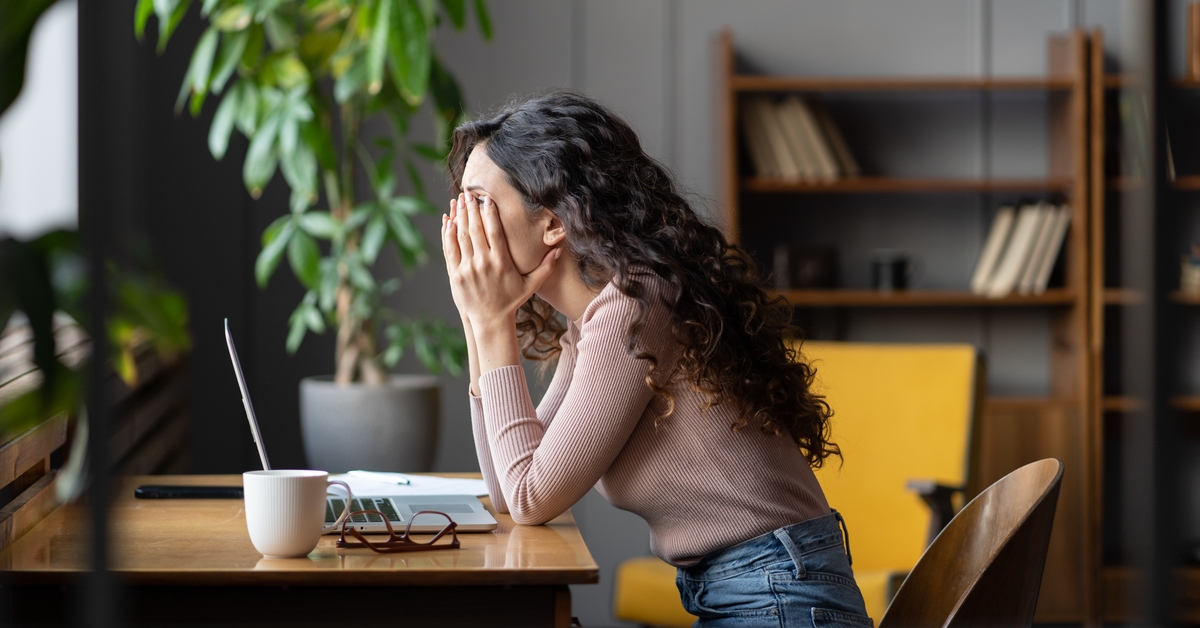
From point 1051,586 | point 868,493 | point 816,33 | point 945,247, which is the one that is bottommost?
point 1051,586

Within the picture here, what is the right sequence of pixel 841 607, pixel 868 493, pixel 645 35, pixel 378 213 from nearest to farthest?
pixel 841 607 → pixel 868 493 → pixel 378 213 → pixel 645 35

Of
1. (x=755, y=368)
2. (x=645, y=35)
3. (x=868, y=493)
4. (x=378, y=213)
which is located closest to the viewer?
(x=755, y=368)

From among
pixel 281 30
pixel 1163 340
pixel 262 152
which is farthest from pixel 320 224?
pixel 1163 340

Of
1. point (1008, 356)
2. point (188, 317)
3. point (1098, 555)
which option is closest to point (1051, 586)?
point (1098, 555)

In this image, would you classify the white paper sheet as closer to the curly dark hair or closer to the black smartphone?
the black smartphone

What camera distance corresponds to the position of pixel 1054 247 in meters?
2.83

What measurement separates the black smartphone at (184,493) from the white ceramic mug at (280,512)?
35cm

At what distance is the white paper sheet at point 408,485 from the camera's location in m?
1.30

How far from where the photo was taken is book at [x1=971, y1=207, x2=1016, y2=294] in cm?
290

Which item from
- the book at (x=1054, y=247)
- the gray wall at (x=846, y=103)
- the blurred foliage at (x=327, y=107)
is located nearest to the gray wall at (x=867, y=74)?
the gray wall at (x=846, y=103)

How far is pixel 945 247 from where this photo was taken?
3072 mm

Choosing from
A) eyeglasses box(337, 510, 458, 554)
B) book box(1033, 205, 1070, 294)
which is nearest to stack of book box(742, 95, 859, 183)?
book box(1033, 205, 1070, 294)

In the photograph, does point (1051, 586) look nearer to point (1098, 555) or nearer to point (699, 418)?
point (1098, 555)

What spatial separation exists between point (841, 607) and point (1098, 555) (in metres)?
1.99
